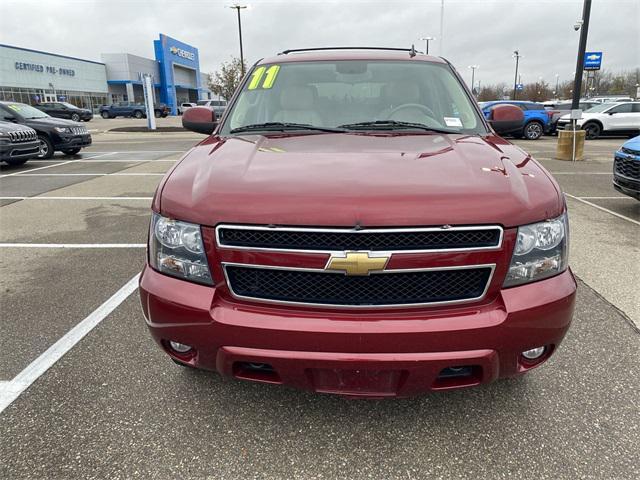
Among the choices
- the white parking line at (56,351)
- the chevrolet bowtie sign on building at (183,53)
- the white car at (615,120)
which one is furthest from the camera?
the chevrolet bowtie sign on building at (183,53)

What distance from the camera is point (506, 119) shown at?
3.51m

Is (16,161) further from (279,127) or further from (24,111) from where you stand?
(279,127)

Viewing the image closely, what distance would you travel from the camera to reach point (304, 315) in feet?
6.19

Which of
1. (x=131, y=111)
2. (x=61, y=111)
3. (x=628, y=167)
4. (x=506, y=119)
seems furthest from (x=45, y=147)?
(x=131, y=111)

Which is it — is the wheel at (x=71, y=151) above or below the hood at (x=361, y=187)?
below

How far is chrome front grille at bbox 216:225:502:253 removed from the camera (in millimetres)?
1803

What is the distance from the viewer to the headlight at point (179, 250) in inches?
77.0

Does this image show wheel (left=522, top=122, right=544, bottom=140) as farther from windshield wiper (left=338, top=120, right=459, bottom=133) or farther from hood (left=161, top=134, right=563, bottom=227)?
hood (left=161, top=134, right=563, bottom=227)

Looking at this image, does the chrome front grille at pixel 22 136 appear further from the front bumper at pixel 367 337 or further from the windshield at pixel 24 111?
the front bumper at pixel 367 337

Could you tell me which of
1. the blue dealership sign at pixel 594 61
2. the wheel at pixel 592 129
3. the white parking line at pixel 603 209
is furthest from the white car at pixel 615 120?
the white parking line at pixel 603 209

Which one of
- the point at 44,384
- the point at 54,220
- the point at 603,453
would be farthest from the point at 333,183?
the point at 54,220

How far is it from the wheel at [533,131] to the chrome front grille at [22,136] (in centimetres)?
1828

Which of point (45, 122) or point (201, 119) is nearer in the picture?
point (201, 119)

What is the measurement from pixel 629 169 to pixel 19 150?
41.2 feet
